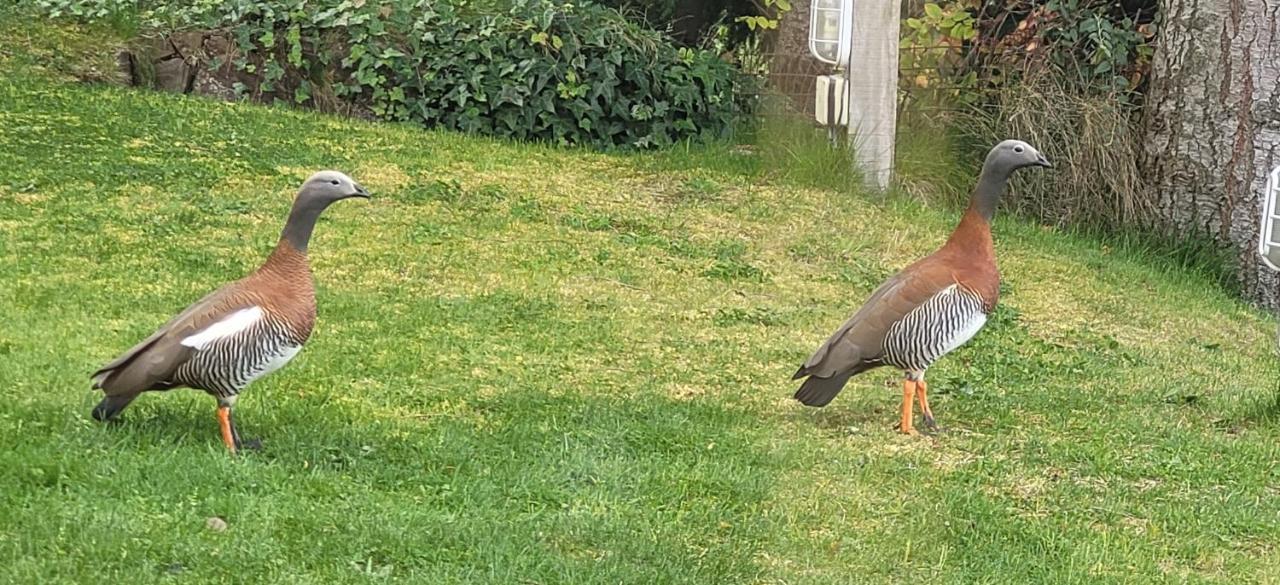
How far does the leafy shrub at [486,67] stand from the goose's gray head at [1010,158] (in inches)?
227

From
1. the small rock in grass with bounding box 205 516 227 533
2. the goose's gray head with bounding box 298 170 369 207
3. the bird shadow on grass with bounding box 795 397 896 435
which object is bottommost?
the bird shadow on grass with bounding box 795 397 896 435

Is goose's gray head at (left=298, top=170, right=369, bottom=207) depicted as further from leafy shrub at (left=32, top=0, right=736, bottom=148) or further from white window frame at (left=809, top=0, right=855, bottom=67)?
A: leafy shrub at (left=32, top=0, right=736, bottom=148)

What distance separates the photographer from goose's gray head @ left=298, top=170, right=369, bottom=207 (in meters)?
5.32

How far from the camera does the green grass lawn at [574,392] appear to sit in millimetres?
4735

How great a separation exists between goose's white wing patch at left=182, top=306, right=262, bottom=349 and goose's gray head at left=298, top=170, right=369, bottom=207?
453 millimetres

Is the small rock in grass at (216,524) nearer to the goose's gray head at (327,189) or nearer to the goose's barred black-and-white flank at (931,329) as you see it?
the goose's gray head at (327,189)

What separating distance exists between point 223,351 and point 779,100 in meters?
7.66

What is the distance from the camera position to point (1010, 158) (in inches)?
255

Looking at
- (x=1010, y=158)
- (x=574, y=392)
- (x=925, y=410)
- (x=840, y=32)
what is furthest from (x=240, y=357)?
(x=840, y=32)

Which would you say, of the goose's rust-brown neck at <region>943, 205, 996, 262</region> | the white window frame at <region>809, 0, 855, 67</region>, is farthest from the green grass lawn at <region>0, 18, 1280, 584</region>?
the white window frame at <region>809, 0, 855, 67</region>

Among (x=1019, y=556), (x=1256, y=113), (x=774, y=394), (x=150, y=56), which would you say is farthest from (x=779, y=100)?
(x=1019, y=556)

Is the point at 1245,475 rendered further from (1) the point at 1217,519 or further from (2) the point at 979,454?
(2) the point at 979,454

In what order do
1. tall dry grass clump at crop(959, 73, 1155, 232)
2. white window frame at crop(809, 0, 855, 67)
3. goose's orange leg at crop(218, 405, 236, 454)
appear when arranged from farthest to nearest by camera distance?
tall dry grass clump at crop(959, 73, 1155, 232) < white window frame at crop(809, 0, 855, 67) < goose's orange leg at crop(218, 405, 236, 454)

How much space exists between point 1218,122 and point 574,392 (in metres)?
5.96
